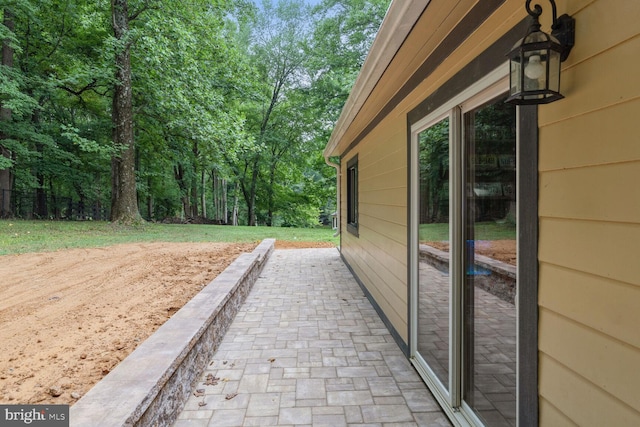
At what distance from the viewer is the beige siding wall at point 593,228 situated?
91 cm

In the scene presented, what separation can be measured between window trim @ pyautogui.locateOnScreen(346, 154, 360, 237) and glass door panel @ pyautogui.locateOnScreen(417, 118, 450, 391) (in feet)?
9.91

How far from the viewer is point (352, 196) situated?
650 cm

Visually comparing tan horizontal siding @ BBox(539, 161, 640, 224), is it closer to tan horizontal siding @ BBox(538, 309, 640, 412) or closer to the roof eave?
tan horizontal siding @ BBox(538, 309, 640, 412)

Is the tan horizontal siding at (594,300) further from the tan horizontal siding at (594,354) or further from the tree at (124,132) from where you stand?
the tree at (124,132)

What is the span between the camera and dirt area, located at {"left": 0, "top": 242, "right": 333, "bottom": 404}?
2.18m

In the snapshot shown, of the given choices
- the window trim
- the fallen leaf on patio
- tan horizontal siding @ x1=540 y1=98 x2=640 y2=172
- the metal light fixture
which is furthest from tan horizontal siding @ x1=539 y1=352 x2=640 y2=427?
the window trim

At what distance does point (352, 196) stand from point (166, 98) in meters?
6.92

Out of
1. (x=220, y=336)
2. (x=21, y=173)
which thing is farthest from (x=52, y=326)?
(x=21, y=173)

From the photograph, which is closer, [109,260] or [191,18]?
[109,260]

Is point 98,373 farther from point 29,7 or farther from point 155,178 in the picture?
point 155,178

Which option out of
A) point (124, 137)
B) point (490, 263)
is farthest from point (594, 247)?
point (124, 137)

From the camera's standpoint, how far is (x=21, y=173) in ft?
44.3

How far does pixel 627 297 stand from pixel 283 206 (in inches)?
896

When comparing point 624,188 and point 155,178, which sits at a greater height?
point 155,178
